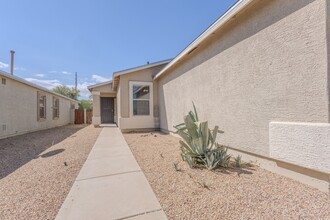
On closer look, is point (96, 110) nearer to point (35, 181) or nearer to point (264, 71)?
point (35, 181)

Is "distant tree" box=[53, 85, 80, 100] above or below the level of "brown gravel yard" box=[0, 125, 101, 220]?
above

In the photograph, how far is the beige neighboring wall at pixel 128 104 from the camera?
32.3 ft

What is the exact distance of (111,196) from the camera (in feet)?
8.80

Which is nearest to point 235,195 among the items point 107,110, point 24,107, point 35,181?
point 35,181

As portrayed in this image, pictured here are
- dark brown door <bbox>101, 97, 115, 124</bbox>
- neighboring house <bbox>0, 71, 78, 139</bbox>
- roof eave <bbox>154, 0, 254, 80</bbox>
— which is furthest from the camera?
dark brown door <bbox>101, 97, 115, 124</bbox>

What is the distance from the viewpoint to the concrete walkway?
87.0 inches

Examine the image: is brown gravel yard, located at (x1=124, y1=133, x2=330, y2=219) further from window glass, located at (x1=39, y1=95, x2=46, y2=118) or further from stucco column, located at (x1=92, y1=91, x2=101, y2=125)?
window glass, located at (x1=39, y1=95, x2=46, y2=118)

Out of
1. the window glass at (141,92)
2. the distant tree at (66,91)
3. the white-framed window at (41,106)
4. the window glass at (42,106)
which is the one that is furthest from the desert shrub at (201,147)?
the distant tree at (66,91)

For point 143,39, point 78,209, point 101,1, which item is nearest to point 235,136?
point 78,209

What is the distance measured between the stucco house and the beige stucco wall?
1 centimetres

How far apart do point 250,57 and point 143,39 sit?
10.2 meters

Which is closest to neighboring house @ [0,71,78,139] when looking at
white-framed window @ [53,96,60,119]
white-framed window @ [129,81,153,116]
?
white-framed window @ [53,96,60,119]

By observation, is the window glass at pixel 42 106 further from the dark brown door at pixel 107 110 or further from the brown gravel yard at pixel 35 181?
the brown gravel yard at pixel 35 181

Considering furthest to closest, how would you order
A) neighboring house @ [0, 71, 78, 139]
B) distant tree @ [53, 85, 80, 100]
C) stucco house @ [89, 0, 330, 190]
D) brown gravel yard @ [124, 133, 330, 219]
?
distant tree @ [53, 85, 80, 100] → neighboring house @ [0, 71, 78, 139] → stucco house @ [89, 0, 330, 190] → brown gravel yard @ [124, 133, 330, 219]
